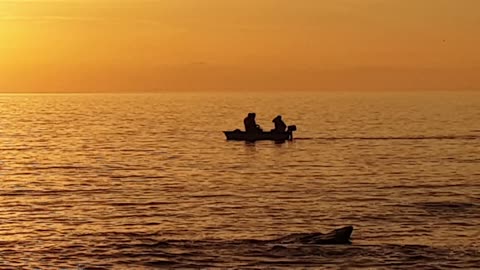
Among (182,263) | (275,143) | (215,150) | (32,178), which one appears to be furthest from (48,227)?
(275,143)

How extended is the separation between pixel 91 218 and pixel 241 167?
2468 centimetres

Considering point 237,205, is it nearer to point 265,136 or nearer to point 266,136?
point 265,136

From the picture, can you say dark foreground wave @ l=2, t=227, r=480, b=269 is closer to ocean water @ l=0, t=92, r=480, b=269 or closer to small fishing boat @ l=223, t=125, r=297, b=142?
ocean water @ l=0, t=92, r=480, b=269

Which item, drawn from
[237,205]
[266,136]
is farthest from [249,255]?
[266,136]

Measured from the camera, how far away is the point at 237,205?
1692 inches

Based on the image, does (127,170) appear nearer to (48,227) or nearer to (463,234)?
(48,227)

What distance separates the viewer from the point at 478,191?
4741 centimetres

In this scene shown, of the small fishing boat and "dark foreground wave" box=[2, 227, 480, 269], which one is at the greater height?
the small fishing boat

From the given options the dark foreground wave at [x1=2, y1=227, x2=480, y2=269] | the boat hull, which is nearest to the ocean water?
the dark foreground wave at [x1=2, y1=227, x2=480, y2=269]

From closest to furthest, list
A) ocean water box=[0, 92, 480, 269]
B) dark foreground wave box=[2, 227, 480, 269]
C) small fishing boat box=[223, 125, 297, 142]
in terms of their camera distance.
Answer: dark foreground wave box=[2, 227, 480, 269] → ocean water box=[0, 92, 480, 269] → small fishing boat box=[223, 125, 297, 142]

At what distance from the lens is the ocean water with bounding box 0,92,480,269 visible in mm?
30875

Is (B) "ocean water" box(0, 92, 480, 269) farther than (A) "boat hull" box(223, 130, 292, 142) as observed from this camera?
No

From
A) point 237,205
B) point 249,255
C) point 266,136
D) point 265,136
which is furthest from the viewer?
point 266,136

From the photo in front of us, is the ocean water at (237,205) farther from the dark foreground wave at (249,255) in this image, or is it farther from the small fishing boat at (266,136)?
the small fishing boat at (266,136)
